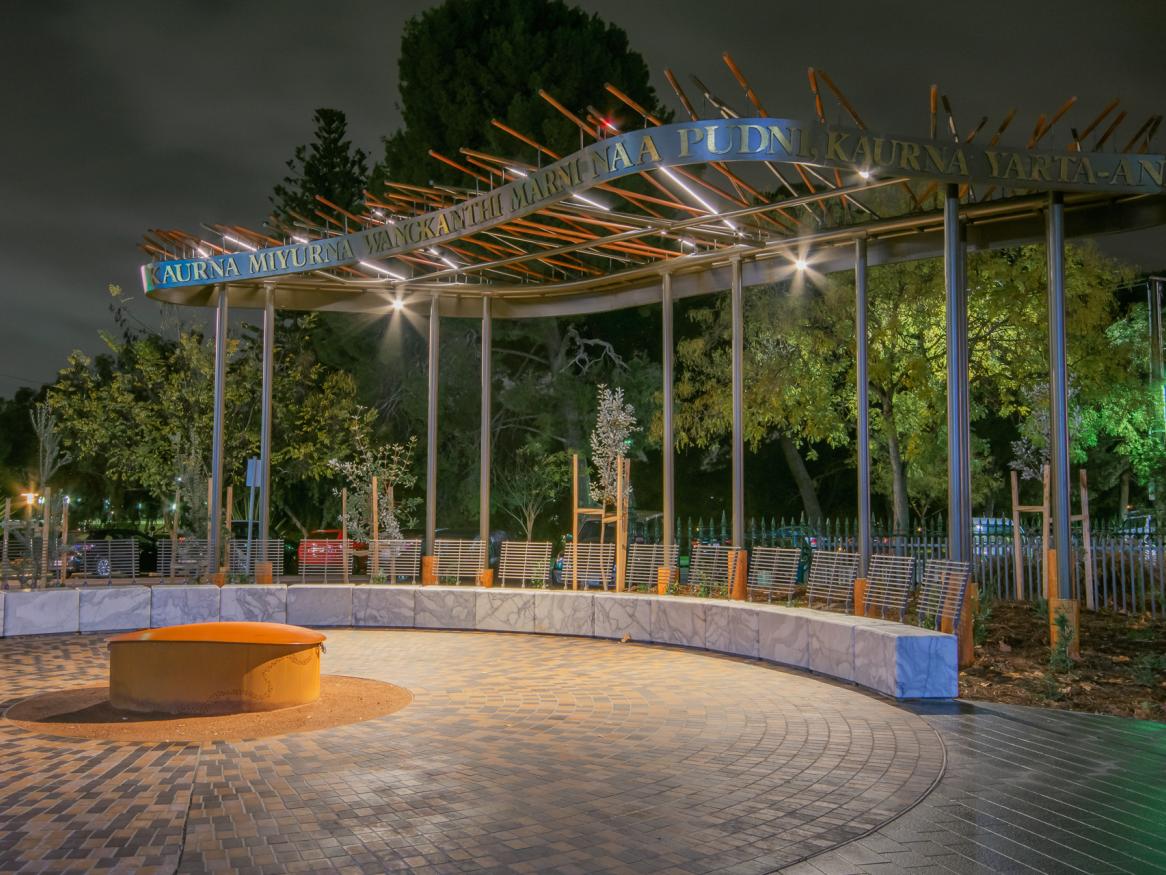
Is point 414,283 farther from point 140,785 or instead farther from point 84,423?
point 84,423

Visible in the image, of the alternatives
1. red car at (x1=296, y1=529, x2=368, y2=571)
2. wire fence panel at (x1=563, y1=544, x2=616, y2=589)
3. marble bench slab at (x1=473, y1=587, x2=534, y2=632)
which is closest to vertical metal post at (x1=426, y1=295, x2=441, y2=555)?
red car at (x1=296, y1=529, x2=368, y2=571)

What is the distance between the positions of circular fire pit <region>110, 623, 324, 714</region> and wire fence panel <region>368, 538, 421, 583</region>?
7.86 m

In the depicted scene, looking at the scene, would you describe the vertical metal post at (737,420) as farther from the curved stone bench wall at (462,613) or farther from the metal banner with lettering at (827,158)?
the metal banner with lettering at (827,158)

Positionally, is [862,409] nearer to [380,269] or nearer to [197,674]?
[380,269]

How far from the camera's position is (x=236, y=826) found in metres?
5.58

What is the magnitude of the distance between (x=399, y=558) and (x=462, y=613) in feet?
12.8

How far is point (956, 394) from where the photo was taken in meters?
12.5

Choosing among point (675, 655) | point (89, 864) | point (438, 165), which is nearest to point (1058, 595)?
point (675, 655)

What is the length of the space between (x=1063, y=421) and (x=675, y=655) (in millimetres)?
5630

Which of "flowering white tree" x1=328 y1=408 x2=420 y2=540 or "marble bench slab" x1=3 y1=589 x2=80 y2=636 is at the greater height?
"flowering white tree" x1=328 y1=408 x2=420 y2=540

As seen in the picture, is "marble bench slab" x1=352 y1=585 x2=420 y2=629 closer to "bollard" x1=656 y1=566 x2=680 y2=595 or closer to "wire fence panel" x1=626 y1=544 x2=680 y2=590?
"wire fence panel" x1=626 y1=544 x2=680 y2=590

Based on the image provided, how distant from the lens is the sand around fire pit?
26.7 ft

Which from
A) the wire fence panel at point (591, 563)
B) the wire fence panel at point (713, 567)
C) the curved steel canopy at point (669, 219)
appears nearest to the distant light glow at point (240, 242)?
the curved steel canopy at point (669, 219)

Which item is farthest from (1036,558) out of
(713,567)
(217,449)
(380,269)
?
(217,449)
